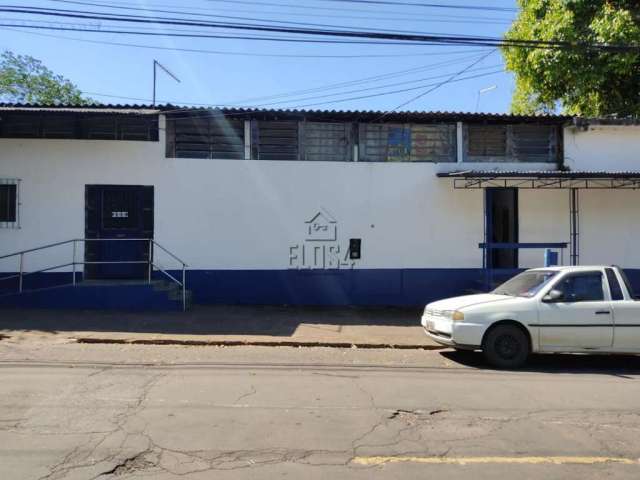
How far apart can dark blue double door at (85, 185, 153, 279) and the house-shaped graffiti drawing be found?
12.4 ft

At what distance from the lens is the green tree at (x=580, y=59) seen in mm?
15898

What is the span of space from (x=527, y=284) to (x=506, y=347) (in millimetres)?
1190

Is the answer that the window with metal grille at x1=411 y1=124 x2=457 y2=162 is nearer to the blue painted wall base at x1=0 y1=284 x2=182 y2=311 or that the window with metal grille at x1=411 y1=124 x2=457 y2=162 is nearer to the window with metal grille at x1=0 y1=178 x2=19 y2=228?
the blue painted wall base at x1=0 y1=284 x2=182 y2=311

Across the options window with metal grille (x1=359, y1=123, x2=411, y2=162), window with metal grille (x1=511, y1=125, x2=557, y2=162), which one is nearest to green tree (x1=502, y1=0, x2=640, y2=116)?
window with metal grille (x1=511, y1=125, x2=557, y2=162)

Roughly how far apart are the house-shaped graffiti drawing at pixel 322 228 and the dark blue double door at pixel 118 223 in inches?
149

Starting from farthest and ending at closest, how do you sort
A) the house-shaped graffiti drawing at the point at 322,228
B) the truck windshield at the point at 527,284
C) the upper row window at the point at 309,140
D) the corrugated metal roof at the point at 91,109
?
1. the house-shaped graffiti drawing at the point at 322,228
2. the upper row window at the point at 309,140
3. the corrugated metal roof at the point at 91,109
4. the truck windshield at the point at 527,284

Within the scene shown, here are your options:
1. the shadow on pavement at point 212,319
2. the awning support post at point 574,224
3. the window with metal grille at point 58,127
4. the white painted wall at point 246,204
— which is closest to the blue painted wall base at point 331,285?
the white painted wall at point 246,204

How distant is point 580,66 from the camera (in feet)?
56.2

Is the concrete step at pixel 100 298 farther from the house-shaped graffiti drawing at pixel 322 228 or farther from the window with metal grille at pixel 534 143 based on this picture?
the window with metal grille at pixel 534 143

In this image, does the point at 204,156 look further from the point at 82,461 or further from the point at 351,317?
the point at 82,461

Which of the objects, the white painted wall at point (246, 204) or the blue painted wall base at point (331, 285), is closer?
the white painted wall at point (246, 204)

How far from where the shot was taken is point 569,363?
29.2ft

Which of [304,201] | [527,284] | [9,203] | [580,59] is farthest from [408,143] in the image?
[9,203]

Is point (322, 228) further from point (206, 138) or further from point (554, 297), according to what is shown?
point (554, 297)
